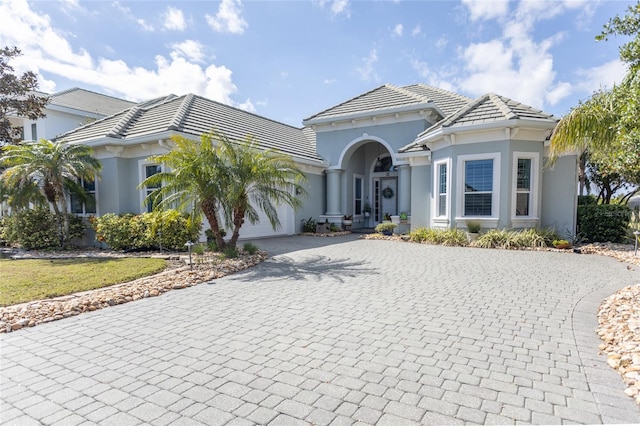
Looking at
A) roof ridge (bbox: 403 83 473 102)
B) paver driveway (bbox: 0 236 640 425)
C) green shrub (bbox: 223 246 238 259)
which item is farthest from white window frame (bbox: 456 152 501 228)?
roof ridge (bbox: 403 83 473 102)

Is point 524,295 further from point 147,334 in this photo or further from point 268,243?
point 268,243

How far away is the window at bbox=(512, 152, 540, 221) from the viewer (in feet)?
39.0

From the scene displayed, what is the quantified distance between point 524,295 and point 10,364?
7.56 m

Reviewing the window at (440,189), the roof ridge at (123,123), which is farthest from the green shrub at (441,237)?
the roof ridge at (123,123)

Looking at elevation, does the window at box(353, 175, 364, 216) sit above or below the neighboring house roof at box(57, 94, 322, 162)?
below

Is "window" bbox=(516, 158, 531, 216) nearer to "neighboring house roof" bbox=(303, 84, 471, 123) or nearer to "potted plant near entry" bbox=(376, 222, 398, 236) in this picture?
"potted plant near entry" bbox=(376, 222, 398, 236)

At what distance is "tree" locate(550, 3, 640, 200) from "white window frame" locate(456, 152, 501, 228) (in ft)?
15.8

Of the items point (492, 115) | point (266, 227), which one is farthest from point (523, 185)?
point (266, 227)

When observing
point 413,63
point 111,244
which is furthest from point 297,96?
point 111,244

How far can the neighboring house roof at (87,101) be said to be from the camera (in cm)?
2133

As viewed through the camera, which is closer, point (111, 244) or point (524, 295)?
point (524, 295)

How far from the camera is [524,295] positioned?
5.95 meters

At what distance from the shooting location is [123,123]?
532 inches

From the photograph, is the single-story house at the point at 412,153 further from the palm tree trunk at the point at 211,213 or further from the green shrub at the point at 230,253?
the green shrub at the point at 230,253
